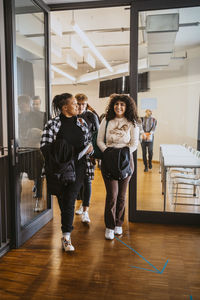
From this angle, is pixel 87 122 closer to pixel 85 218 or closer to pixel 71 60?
pixel 85 218

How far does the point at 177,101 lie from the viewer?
3.30 m

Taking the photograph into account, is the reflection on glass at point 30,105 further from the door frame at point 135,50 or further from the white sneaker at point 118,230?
the white sneaker at point 118,230

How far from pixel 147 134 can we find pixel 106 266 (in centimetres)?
167

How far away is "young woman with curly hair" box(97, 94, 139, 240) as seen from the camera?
113 inches

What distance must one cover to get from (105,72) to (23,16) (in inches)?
310

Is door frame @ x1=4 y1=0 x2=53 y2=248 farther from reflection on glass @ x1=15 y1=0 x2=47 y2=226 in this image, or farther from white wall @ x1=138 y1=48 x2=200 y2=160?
white wall @ x1=138 y1=48 x2=200 y2=160

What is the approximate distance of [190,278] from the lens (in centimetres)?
220

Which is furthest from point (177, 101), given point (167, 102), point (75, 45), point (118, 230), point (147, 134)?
point (75, 45)

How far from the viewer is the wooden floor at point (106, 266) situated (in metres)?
2.02

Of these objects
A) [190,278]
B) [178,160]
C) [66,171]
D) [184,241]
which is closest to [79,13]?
[178,160]

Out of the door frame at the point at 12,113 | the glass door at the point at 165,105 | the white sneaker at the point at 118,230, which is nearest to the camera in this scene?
the door frame at the point at 12,113

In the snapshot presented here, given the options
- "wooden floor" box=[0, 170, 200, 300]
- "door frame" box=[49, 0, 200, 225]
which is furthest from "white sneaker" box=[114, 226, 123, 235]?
"door frame" box=[49, 0, 200, 225]

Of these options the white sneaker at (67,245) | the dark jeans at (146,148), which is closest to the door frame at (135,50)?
the dark jeans at (146,148)

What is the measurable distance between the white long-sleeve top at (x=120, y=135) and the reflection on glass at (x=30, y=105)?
0.78 meters
